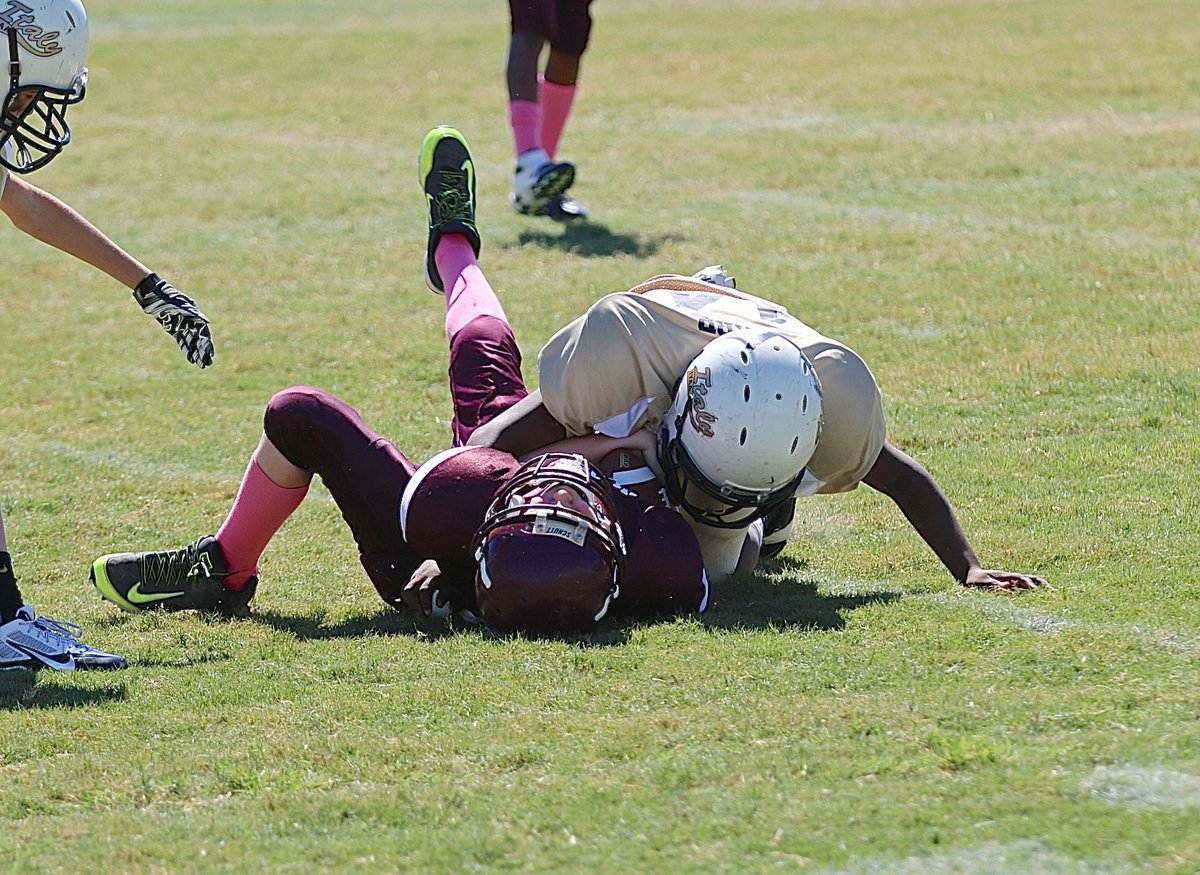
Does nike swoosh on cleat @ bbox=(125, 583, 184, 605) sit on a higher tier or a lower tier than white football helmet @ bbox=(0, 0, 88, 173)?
lower

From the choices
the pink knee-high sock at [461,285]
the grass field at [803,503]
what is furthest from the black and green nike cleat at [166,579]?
the pink knee-high sock at [461,285]

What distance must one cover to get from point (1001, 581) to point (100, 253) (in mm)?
2902

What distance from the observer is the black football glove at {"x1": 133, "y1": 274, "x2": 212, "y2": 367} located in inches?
206

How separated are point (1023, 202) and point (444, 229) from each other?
4.64 meters

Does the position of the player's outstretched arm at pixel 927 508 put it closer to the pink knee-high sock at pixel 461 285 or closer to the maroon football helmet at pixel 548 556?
the maroon football helmet at pixel 548 556

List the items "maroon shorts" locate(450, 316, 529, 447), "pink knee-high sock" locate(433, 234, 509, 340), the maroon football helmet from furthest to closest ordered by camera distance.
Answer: "pink knee-high sock" locate(433, 234, 509, 340) → "maroon shorts" locate(450, 316, 529, 447) → the maroon football helmet

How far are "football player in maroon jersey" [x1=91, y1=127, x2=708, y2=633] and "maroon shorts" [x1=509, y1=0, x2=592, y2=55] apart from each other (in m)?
5.15

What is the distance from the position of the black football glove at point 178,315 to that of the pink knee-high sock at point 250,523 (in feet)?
1.47

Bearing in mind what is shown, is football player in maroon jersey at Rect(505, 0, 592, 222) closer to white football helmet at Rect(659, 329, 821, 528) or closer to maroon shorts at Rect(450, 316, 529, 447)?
maroon shorts at Rect(450, 316, 529, 447)

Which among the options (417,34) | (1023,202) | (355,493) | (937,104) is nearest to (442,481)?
(355,493)

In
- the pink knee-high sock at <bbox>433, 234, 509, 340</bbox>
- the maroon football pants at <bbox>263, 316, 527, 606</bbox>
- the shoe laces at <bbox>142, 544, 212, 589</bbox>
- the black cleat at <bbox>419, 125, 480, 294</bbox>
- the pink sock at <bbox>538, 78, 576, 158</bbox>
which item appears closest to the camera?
the maroon football pants at <bbox>263, 316, 527, 606</bbox>

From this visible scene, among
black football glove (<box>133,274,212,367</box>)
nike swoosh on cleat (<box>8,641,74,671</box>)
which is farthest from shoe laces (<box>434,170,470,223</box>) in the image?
A: nike swoosh on cleat (<box>8,641,74,671</box>)

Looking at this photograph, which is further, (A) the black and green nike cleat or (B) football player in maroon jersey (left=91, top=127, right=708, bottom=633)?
(A) the black and green nike cleat

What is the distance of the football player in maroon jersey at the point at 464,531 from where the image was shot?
442cm
